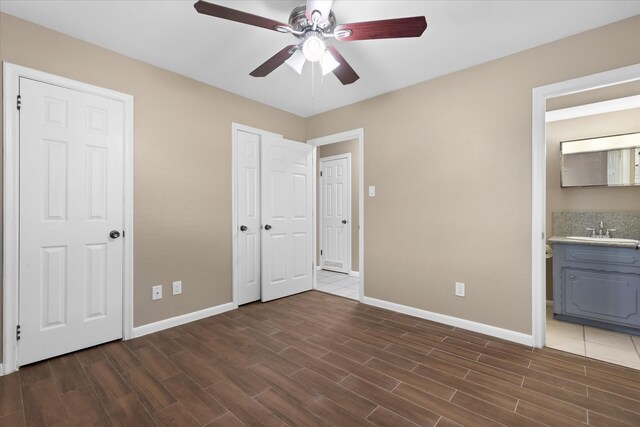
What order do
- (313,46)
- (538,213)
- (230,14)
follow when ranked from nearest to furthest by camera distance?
(230,14), (313,46), (538,213)

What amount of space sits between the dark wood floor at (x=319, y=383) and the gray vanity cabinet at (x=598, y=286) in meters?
0.89

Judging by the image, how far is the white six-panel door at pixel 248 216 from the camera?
3395 mm

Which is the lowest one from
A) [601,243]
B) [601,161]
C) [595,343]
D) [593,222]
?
[595,343]

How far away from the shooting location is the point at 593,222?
126 inches

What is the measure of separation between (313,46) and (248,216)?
2.17 metres

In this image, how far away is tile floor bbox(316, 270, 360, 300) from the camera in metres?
3.96

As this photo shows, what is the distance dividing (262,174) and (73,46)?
1.97 m

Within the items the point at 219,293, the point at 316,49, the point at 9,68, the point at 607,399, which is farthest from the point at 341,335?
the point at 9,68

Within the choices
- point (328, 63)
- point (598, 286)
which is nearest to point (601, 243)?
point (598, 286)

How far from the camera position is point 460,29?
7.10 feet

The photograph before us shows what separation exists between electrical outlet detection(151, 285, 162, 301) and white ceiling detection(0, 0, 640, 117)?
209cm

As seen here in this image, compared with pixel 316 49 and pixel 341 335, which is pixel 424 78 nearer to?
pixel 316 49

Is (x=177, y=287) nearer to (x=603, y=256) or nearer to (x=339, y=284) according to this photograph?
(x=339, y=284)

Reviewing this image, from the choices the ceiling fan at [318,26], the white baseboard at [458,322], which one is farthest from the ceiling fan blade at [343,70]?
the white baseboard at [458,322]
